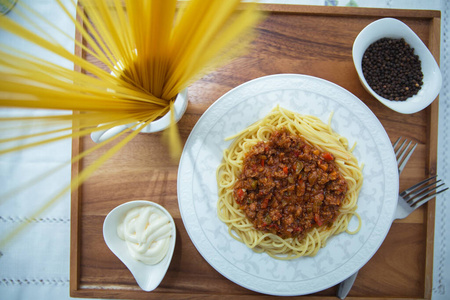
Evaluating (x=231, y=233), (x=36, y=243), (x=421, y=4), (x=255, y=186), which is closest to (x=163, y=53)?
(x=255, y=186)

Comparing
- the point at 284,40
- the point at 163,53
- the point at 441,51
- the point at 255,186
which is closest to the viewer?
the point at 163,53

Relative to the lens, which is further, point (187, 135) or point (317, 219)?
point (187, 135)

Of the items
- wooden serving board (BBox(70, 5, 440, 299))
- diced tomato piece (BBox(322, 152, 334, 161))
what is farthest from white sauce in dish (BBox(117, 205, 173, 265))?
diced tomato piece (BBox(322, 152, 334, 161))

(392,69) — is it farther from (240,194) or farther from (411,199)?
(240,194)

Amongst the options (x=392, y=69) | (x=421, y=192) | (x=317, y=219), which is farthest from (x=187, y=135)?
(x=421, y=192)

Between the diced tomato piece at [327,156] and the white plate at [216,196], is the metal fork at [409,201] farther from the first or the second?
the diced tomato piece at [327,156]

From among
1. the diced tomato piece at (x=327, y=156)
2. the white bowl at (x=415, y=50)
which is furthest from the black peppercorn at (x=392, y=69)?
the diced tomato piece at (x=327, y=156)

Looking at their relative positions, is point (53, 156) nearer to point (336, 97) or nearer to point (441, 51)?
point (336, 97)
